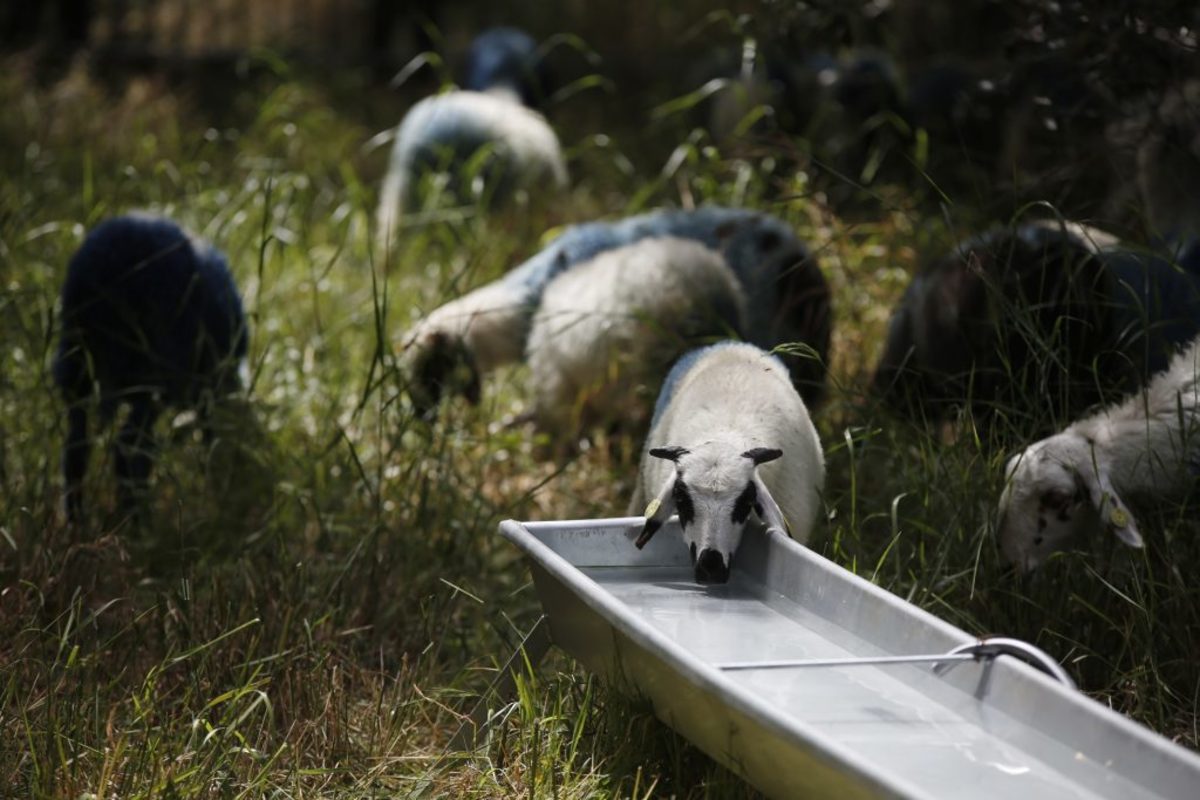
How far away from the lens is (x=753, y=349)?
14.6 feet

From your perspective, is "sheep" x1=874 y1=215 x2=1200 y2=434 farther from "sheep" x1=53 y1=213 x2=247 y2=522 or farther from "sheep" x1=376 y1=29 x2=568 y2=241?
"sheep" x1=376 y1=29 x2=568 y2=241

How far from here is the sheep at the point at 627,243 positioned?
5305 millimetres

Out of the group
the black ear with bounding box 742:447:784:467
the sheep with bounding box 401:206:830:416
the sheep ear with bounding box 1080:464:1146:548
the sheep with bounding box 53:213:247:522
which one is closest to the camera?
the black ear with bounding box 742:447:784:467

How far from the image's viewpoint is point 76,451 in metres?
4.85

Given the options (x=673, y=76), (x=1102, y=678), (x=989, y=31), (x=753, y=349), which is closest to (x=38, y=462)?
(x=753, y=349)

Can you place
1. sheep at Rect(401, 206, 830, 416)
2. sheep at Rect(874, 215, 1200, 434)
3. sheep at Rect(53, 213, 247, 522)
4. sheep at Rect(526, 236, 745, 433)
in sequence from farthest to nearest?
1. sheep at Rect(401, 206, 830, 416)
2. sheep at Rect(526, 236, 745, 433)
3. sheep at Rect(53, 213, 247, 522)
4. sheep at Rect(874, 215, 1200, 434)

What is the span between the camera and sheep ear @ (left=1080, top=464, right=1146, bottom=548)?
12.2 feet

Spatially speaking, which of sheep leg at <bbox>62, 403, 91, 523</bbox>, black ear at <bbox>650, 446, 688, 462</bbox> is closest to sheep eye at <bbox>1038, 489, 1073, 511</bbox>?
black ear at <bbox>650, 446, 688, 462</bbox>

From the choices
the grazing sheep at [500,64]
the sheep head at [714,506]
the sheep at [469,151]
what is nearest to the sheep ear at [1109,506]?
the sheep head at [714,506]

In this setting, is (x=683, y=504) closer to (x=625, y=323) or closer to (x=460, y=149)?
(x=625, y=323)

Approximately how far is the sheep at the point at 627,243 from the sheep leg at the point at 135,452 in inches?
33.6

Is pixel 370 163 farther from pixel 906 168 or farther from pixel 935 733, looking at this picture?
pixel 935 733

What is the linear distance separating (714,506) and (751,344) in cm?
153

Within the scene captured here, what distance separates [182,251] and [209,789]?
2323 mm
